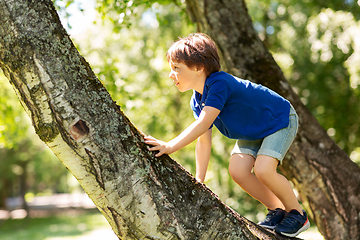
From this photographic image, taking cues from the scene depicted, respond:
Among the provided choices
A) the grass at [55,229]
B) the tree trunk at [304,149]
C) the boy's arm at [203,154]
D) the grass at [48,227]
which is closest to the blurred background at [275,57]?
the grass at [55,229]

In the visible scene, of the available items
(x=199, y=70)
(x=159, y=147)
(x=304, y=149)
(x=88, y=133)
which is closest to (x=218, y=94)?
(x=199, y=70)

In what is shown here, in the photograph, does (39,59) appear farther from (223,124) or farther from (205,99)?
(223,124)

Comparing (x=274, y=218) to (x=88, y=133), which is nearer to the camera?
(x=88, y=133)

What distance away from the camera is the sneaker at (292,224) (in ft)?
6.59

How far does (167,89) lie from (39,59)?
12.9m

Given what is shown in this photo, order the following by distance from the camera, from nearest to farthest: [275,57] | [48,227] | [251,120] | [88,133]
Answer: [88,133] → [251,120] → [275,57] → [48,227]

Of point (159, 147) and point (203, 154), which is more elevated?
point (159, 147)

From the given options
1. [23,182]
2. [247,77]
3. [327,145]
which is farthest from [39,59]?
[23,182]

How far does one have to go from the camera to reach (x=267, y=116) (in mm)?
2123

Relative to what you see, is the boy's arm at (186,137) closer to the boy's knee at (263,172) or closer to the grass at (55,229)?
the boy's knee at (263,172)

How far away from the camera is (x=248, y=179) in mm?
2221

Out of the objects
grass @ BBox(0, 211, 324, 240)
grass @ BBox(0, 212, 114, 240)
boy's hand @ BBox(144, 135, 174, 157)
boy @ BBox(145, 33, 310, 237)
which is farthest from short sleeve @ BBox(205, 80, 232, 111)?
grass @ BBox(0, 212, 114, 240)

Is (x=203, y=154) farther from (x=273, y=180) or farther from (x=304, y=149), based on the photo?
(x=304, y=149)

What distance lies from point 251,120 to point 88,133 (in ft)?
3.74
